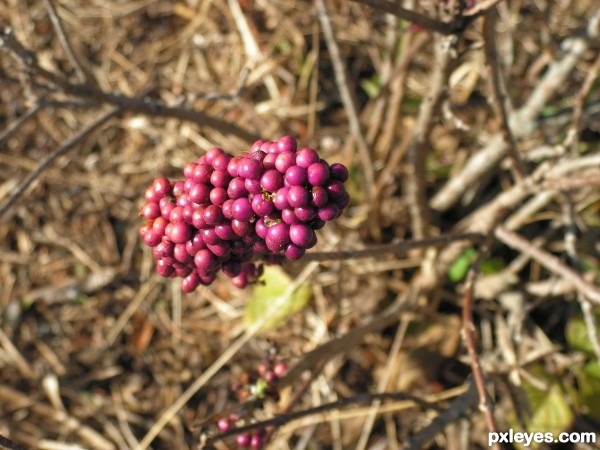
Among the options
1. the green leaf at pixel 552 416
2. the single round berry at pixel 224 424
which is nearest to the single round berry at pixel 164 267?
the single round berry at pixel 224 424

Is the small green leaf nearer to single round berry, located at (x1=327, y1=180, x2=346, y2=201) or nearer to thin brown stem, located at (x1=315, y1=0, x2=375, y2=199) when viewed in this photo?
thin brown stem, located at (x1=315, y1=0, x2=375, y2=199)

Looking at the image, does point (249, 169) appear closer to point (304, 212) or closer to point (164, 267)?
point (304, 212)

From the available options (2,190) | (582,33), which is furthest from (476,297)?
(2,190)

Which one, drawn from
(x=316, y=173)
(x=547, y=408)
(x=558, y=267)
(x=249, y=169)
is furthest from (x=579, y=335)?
(x=249, y=169)

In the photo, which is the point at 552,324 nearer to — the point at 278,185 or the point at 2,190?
the point at 278,185

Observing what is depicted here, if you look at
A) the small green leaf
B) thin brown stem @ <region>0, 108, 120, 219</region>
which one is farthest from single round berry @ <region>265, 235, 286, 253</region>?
the small green leaf

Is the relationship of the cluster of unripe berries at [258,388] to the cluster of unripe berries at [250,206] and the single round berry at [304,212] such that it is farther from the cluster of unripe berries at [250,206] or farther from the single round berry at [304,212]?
the single round berry at [304,212]
